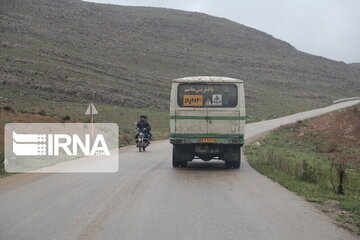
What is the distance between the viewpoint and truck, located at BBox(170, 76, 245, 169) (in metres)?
16.8

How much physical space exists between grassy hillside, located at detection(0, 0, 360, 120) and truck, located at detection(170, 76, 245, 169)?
1543 inches

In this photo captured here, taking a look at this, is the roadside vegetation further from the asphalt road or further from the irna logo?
the irna logo

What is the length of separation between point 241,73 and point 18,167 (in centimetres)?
9101

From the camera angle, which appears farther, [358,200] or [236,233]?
[358,200]

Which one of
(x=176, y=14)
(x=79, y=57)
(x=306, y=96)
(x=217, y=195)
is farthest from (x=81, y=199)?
(x=176, y=14)

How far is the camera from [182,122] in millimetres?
16906

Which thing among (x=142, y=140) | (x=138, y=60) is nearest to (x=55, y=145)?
(x=142, y=140)

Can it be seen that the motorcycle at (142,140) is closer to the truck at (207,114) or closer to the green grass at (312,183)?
the green grass at (312,183)

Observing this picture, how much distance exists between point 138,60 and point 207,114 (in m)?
77.3

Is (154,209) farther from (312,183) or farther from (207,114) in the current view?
(207,114)

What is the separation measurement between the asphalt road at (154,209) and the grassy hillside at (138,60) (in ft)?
139

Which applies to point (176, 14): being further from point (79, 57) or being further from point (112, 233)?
point (112, 233)

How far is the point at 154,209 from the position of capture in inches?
380

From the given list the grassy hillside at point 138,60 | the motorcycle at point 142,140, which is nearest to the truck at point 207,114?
the motorcycle at point 142,140
